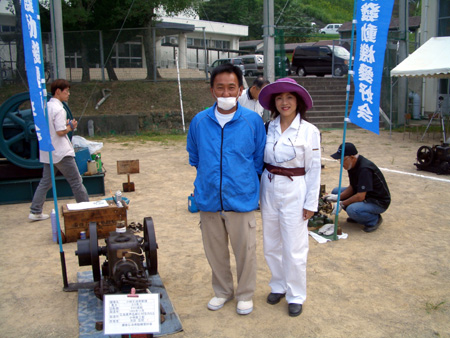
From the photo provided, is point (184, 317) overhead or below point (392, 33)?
below

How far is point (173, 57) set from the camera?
75.9 feet

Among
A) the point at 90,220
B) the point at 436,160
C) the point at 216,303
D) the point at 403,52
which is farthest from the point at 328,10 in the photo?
the point at 216,303

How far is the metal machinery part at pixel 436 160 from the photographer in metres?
8.38

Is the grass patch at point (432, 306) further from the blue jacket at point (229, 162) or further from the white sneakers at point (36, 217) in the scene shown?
the white sneakers at point (36, 217)

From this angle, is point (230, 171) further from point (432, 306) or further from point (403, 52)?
point (403, 52)

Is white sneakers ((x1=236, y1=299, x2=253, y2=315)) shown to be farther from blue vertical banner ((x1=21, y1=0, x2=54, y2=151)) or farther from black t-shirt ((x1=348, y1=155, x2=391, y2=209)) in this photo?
black t-shirt ((x1=348, y1=155, x2=391, y2=209))

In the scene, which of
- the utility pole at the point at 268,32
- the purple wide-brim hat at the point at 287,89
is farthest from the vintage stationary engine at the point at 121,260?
the utility pole at the point at 268,32

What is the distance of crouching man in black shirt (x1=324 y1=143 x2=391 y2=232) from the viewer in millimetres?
5191

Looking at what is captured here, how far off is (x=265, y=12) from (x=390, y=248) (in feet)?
24.4

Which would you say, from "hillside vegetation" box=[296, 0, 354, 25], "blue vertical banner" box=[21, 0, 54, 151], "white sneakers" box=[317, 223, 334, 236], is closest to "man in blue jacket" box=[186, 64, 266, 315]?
"blue vertical banner" box=[21, 0, 54, 151]

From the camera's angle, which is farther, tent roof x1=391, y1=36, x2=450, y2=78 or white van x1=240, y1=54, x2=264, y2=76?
white van x1=240, y1=54, x2=264, y2=76

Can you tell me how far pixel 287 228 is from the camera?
11.1ft

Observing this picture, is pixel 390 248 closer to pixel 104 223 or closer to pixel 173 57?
pixel 104 223

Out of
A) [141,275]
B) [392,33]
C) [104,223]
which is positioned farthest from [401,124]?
[141,275]
